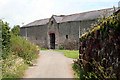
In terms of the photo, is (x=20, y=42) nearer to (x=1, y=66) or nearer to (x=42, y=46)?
(x=1, y=66)

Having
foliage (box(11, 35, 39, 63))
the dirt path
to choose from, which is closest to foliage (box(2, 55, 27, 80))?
the dirt path

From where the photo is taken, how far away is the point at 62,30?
53500 millimetres

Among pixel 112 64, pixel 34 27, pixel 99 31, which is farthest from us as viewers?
pixel 34 27

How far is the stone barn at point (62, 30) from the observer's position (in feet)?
161

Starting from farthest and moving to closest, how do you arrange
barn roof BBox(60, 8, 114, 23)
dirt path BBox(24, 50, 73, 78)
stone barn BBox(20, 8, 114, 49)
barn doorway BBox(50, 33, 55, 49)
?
1. barn doorway BBox(50, 33, 55, 49)
2. stone barn BBox(20, 8, 114, 49)
3. barn roof BBox(60, 8, 114, 23)
4. dirt path BBox(24, 50, 73, 78)

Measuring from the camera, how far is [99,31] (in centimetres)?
1231

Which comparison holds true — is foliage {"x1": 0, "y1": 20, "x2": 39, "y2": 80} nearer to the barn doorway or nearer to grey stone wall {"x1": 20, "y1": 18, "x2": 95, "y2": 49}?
grey stone wall {"x1": 20, "y1": 18, "x2": 95, "y2": 49}

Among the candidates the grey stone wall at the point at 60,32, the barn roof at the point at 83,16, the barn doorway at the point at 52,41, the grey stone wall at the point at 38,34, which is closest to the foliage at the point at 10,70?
the grey stone wall at the point at 60,32

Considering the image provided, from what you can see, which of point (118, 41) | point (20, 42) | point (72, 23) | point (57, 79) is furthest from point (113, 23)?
point (72, 23)

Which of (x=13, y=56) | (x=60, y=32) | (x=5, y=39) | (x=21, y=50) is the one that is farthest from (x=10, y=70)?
(x=60, y=32)

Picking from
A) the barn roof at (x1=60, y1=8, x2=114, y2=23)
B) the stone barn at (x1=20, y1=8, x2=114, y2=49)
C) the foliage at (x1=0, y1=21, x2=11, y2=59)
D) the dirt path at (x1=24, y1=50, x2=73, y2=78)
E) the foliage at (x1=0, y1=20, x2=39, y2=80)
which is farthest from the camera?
the stone barn at (x1=20, y1=8, x2=114, y2=49)

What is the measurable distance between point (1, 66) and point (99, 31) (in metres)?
8.51

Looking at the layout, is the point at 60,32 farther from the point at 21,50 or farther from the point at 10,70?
the point at 10,70

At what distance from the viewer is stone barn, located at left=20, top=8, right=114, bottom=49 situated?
49062 millimetres
